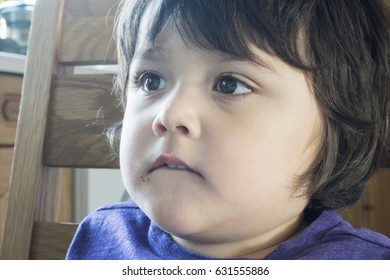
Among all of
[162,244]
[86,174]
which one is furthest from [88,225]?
[86,174]

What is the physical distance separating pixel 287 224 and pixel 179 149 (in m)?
0.13

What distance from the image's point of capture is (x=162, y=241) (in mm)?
515

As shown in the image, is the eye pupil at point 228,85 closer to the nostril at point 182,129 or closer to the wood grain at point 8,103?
the nostril at point 182,129

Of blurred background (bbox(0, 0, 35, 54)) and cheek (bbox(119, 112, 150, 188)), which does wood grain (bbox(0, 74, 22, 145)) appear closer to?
blurred background (bbox(0, 0, 35, 54))

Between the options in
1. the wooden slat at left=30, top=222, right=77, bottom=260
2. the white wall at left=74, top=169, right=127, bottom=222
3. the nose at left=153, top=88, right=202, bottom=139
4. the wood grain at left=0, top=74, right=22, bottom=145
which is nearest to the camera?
the nose at left=153, top=88, right=202, bottom=139

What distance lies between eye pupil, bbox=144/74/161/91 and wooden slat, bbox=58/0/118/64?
6.3 inches

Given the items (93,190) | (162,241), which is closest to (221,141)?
(162,241)

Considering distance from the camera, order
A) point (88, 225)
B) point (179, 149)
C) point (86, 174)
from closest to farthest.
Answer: point (179, 149), point (88, 225), point (86, 174)

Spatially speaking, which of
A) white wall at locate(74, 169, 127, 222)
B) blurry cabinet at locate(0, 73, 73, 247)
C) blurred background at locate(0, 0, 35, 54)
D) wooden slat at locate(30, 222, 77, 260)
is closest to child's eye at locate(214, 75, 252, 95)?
wooden slat at locate(30, 222, 77, 260)

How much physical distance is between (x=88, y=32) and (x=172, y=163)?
28 centimetres

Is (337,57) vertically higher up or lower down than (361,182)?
higher up

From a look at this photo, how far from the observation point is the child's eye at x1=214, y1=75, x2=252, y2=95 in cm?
43
